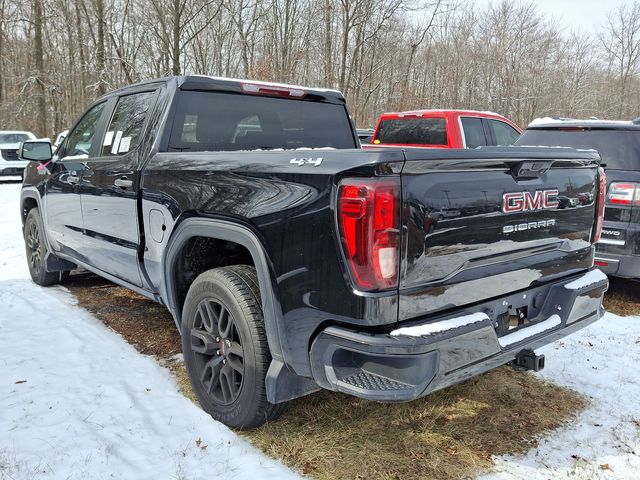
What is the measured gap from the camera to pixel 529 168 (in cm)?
246

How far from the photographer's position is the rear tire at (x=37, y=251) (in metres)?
5.28

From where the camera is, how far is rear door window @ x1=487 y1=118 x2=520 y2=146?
9336 millimetres

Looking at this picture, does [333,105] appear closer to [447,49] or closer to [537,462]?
[537,462]

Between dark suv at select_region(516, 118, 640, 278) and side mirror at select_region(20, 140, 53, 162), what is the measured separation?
517cm

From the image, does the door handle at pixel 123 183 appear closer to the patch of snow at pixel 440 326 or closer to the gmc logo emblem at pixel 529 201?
the patch of snow at pixel 440 326

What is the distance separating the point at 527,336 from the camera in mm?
2477

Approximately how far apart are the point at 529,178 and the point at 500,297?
1.91 feet

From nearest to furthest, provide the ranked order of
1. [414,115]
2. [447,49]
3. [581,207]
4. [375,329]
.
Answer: [375,329] → [581,207] → [414,115] → [447,49]

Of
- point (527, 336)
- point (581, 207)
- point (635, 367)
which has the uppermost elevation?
point (581, 207)

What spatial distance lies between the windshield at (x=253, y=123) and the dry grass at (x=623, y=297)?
3192mm

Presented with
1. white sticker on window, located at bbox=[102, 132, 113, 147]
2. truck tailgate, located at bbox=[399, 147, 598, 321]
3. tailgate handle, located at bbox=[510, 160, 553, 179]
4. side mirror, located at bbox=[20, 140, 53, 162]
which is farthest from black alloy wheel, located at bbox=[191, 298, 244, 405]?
side mirror, located at bbox=[20, 140, 53, 162]

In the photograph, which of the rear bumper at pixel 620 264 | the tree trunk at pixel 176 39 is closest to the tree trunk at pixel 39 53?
the tree trunk at pixel 176 39

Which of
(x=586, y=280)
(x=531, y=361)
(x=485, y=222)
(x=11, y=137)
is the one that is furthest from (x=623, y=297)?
(x=11, y=137)

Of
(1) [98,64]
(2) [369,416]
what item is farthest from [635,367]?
(1) [98,64]
